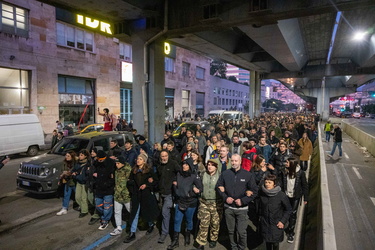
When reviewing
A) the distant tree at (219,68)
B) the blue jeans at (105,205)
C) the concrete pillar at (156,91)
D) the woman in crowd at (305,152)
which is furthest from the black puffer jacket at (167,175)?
the distant tree at (219,68)

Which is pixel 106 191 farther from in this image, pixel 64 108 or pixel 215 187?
pixel 64 108

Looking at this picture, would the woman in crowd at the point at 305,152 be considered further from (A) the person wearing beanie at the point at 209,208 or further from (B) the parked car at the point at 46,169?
(B) the parked car at the point at 46,169

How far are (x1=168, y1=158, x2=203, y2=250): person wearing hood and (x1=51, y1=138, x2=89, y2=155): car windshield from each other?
4269 millimetres

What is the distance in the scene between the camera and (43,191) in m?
7.11

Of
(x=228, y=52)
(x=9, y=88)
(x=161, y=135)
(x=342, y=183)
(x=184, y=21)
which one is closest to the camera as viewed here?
(x=342, y=183)

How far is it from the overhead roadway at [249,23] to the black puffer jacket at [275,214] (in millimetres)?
7213

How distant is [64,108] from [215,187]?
21.7m

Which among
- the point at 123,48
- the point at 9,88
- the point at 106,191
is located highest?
the point at 123,48

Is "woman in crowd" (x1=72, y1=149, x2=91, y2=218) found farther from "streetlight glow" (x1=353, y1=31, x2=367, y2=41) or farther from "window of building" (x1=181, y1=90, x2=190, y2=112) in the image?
"window of building" (x1=181, y1=90, x2=190, y2=112)

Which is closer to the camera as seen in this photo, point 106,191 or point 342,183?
point 106,191

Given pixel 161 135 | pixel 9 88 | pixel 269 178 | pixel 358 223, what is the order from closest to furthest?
pixel 269 178
pixel 358 223
pixel 161 135
pixel 9 88

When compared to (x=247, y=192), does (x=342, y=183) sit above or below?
below

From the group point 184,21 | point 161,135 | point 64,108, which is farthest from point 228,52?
point 64,108

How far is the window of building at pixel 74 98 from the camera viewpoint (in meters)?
22.7
